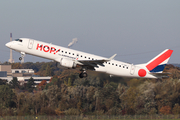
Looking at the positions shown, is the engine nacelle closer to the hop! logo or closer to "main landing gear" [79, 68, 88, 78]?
the hop! logo

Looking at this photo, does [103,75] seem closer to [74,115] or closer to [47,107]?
[74,115]

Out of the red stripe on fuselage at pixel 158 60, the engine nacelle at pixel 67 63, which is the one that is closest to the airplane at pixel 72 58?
the engine nacelle at pixel 67 63

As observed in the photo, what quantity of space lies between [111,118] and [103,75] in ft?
132

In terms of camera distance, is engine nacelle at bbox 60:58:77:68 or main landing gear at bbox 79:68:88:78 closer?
engine nacelle at bbox 60:58:77:68

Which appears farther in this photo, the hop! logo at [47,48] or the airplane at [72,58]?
the hop! logo at [47,48]

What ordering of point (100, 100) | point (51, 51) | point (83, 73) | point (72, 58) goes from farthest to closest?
point (100, 100) → point (83, 73) → point (72, 58) → point (51, 51)

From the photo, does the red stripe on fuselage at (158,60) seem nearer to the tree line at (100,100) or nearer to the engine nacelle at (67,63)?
the engine nacelle at (67,63)

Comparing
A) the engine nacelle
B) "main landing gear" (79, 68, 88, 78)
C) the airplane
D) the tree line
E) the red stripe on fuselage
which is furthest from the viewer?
the tree line

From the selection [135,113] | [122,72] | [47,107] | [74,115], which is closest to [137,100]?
[135,113]

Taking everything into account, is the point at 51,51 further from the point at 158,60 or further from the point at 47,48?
the point at 158,60

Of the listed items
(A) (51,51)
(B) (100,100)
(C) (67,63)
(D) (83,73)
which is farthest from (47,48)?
(B) (100,100)

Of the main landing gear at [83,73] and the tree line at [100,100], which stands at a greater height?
the main landing gear at [83,73]

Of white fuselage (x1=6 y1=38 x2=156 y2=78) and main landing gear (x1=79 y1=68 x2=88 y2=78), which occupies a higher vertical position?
white fuselage (x1=6 y1=38 x2=156 y2=78)

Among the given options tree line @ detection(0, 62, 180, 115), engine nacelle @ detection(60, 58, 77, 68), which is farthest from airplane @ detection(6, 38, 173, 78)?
tree line @ detection(0, 62, 180, 115)
